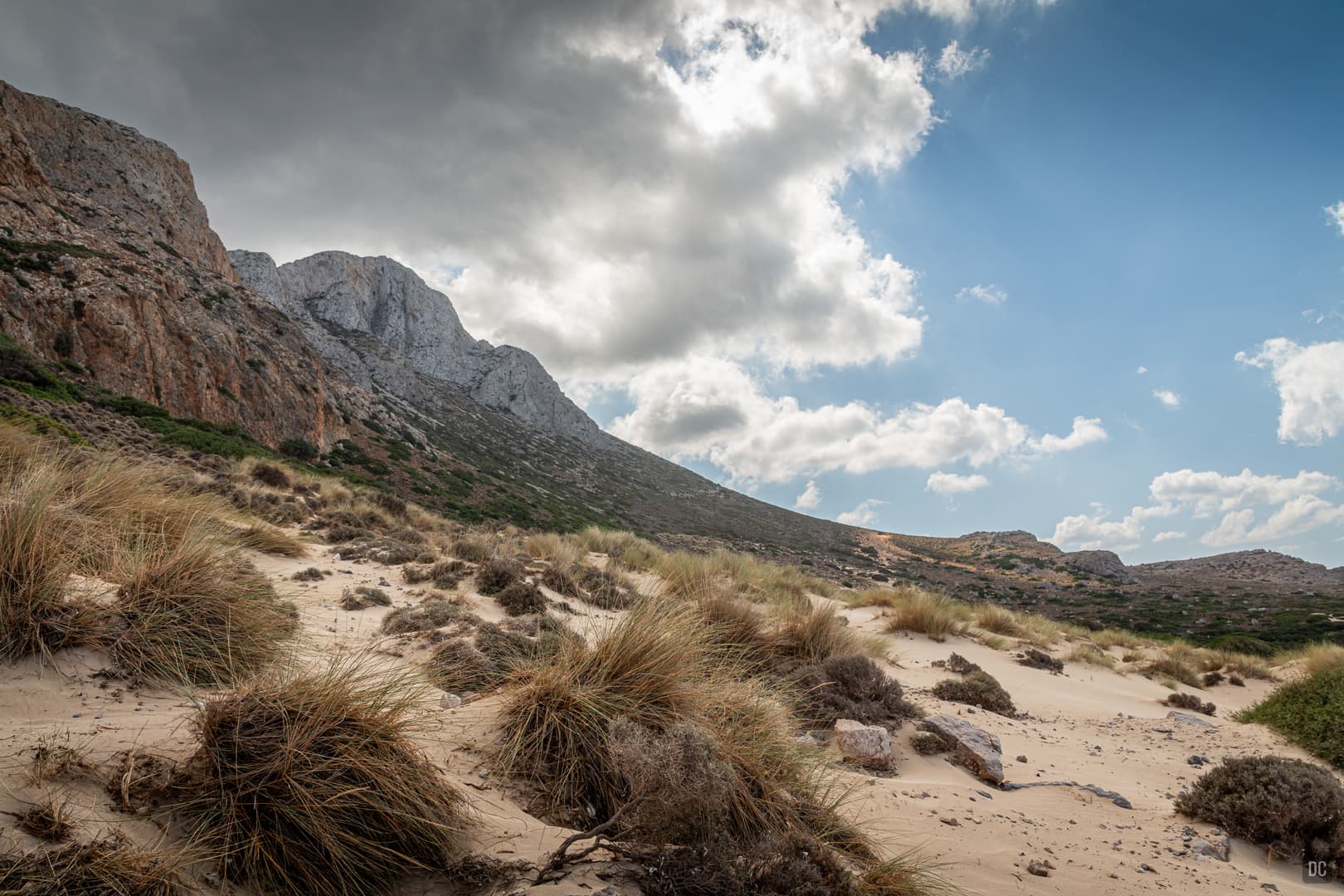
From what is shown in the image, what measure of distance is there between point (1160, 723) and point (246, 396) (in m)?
33.8

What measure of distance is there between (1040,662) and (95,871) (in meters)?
12.4

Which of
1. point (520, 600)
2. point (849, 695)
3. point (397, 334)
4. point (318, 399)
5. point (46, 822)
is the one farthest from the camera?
point (397, 334)

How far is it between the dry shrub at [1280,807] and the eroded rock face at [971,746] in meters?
1.24

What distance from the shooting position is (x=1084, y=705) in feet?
25.3

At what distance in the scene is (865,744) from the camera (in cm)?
464

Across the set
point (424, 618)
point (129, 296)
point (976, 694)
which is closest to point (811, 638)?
point (976, 694)

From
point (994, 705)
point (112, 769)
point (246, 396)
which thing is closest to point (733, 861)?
point (112, 769)

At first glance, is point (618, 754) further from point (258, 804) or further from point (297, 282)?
point (297, 282)

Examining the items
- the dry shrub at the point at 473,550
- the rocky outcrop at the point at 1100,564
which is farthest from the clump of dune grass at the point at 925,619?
the rocky outcrop at the point at 1100,564

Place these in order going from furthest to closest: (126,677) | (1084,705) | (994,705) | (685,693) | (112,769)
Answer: (1084,705) < (994,705) < (685,693) < (126,677) < (112,769)

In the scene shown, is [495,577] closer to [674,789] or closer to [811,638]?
[811,638]

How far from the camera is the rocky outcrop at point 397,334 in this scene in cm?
Answer: 6000

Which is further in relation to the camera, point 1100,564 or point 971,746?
point 1100,564
